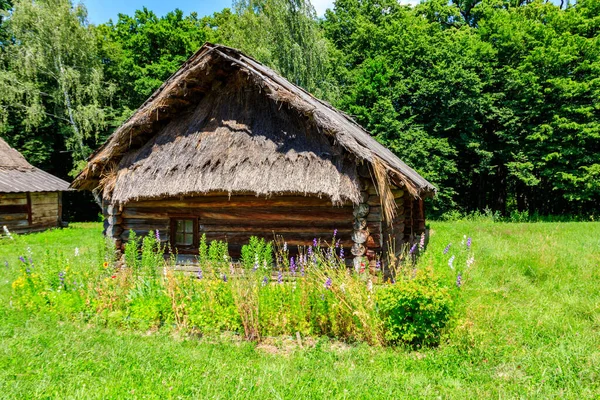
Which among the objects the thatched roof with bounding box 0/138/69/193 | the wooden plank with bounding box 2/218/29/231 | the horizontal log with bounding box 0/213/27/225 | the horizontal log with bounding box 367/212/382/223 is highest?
the thatched roof with bounding box 0/138/69/193

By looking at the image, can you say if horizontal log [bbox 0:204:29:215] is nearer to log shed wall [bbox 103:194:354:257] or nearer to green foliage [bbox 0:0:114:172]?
green foliage [bbox 0:0:114:172]

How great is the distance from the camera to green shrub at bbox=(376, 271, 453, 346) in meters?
4.67

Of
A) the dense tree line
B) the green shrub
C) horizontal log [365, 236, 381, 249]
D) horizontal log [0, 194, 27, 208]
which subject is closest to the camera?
the green shrub

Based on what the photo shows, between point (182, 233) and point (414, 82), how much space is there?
1965cm

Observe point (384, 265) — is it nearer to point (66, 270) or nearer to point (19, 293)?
point (66, 270)

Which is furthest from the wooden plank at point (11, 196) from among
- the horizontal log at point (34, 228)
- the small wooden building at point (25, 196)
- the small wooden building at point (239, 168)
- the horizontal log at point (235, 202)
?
the horizontal log at point (235, 202)

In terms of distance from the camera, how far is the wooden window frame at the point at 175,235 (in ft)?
30.3

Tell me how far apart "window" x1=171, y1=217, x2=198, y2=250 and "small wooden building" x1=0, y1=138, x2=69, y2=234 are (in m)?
11.1

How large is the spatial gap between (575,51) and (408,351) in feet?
79.0

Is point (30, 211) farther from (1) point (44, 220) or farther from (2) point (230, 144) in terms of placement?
(2) point (230, 144)

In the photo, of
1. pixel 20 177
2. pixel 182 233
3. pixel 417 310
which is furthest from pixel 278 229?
pixel 20 177

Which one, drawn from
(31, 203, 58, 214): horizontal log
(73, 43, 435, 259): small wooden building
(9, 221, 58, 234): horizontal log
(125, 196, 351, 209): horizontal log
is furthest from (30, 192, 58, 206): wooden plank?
(125, 196, 351, 209): horizontal log

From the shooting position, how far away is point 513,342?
190 inches

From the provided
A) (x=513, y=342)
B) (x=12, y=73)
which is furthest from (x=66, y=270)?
(x=12, y=73)
